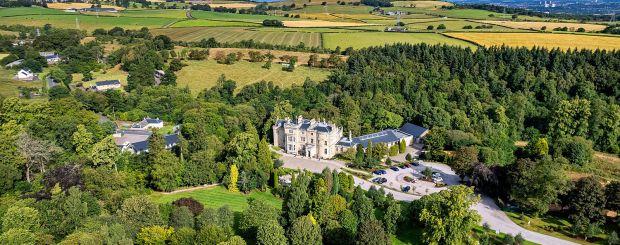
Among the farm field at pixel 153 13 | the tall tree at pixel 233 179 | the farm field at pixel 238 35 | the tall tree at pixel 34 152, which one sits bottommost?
the tall tree at pixel 233 179

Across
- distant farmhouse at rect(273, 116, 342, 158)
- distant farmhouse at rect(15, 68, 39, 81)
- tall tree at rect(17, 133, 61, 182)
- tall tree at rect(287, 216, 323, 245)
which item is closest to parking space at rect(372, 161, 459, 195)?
distant farmhouse at rect(273, 116, 342, 158)

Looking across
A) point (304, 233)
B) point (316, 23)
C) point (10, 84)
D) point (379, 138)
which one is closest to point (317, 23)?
point (316, 23)

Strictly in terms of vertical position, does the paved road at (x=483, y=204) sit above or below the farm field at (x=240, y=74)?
below

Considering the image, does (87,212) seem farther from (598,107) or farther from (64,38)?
(64,38)

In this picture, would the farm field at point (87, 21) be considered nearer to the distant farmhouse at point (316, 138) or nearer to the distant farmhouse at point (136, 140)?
the distant farmhouse at point (136, 140)

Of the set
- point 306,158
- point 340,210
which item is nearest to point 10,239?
point 340,210

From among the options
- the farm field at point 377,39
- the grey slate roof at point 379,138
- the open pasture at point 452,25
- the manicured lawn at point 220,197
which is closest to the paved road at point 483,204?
the grey slate roof at point 379,138

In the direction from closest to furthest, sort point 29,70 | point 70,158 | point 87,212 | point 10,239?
1. point 10,239
2. point 87,212
3. point 70,158
4. point 29,70
